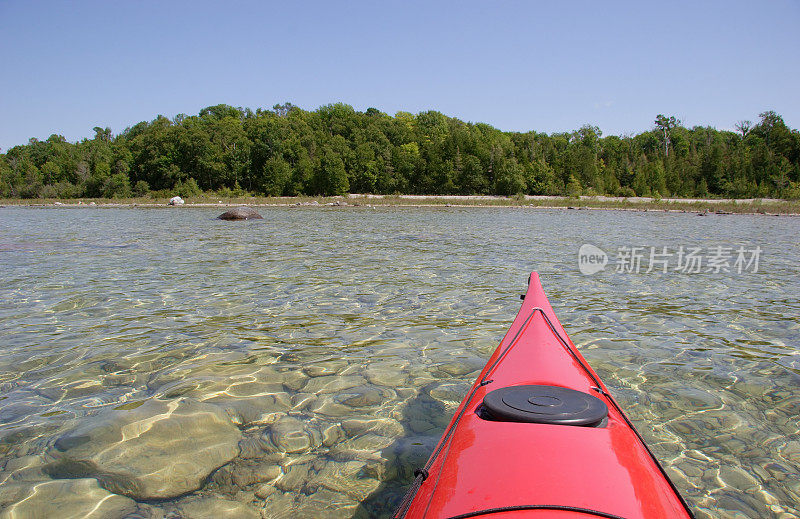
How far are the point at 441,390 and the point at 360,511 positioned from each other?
1.81 m

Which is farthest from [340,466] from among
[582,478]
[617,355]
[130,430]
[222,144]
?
[222,144]

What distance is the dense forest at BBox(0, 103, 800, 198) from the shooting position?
216 feet

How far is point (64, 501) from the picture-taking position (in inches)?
114

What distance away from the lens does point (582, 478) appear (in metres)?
1.83

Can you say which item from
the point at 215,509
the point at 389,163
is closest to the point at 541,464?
the point at 215,509

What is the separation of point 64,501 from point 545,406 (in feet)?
9.58

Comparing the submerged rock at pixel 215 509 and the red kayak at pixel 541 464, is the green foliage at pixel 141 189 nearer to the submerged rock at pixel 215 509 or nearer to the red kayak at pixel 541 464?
the submerged rock at pixel 215 509

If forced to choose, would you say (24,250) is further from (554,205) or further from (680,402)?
(554,205)

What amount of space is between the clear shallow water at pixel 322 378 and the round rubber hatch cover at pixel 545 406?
1.10 meters

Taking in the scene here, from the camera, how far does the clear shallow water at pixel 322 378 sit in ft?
10.2
